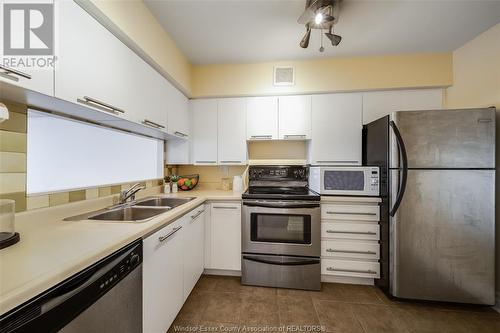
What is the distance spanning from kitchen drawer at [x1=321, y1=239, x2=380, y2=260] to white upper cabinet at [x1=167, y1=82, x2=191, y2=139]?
194 centimetres

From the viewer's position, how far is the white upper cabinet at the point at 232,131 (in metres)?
2.59

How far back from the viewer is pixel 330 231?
2090 mm

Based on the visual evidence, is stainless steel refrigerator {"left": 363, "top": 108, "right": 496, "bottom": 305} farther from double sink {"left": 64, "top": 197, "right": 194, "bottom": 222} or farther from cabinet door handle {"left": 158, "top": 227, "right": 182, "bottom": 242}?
double sink {"left": 64, "top": 197, "right": 194, "bottom": 222}

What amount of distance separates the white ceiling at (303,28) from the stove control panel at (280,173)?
1321 mm

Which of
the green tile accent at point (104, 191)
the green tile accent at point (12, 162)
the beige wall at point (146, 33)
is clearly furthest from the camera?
the green tile accent at point (104, 191)

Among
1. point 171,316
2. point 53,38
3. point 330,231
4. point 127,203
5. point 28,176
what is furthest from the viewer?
point 330,231

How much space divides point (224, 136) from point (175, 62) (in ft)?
3.14

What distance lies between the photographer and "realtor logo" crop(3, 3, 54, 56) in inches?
32.7

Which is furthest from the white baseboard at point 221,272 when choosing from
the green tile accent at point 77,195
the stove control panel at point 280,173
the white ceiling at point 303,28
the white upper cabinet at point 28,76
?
the white ceiling at point 303,28

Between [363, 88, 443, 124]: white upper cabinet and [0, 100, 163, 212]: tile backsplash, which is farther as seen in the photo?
[363, 88, 443, 124]: white upper cabinet

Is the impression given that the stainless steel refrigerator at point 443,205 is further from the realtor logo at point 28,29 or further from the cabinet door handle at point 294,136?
the realtor logo at point 28,29

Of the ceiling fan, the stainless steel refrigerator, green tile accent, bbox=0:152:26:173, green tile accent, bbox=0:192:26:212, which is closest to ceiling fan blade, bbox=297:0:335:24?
the ceiling fan

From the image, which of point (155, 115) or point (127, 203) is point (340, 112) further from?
point (127, 203)

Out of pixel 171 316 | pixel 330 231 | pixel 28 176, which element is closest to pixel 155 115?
pixel 28 176
